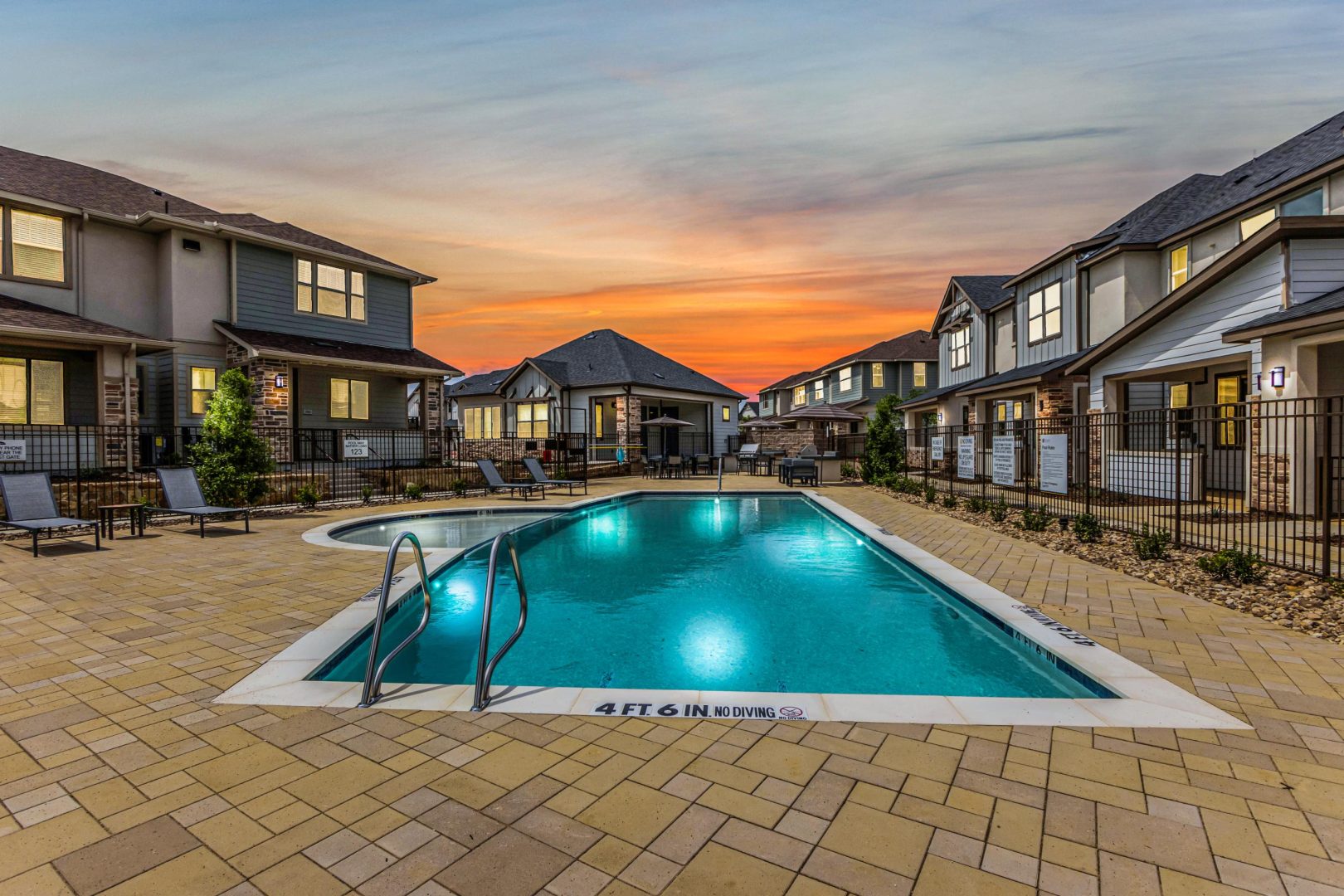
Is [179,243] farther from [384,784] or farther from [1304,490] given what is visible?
[1304,490]

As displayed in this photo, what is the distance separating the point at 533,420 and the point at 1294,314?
25.3 meters

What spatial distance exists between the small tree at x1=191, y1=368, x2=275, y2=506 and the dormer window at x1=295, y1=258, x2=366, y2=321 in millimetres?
6964

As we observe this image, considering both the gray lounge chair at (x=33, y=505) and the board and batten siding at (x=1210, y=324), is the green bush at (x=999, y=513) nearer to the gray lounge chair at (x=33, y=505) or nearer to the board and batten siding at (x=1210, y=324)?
the board and batten siding at (x=1210, y=324)

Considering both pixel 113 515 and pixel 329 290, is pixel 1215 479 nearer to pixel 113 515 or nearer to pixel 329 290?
pixel 113 515

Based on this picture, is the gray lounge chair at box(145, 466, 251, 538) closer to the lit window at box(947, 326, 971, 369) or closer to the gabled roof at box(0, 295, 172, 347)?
the gabled roof at box(0, 295, 172, 347)

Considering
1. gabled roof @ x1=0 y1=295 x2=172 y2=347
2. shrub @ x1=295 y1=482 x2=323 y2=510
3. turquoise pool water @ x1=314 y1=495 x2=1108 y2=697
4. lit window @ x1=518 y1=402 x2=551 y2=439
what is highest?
gabled roof @ x1=0 y1=295 x2=172 y2=347

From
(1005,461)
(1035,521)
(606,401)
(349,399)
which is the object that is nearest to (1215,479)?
(1005,461)

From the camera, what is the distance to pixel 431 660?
5145 mm

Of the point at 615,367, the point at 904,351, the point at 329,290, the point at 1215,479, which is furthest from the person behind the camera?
the point at 904,351

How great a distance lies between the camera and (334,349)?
17281 mm

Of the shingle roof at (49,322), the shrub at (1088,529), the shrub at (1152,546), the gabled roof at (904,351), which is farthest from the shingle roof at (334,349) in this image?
the gabled roof at (904,351)

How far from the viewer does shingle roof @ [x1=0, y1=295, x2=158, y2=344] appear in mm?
11734

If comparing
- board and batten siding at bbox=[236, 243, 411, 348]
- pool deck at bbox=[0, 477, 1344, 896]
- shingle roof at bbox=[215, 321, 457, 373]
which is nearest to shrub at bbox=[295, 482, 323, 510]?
shingle roof at bbox=[215, 321, 457, 373]

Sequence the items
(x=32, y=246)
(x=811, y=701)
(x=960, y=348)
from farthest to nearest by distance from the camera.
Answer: (x=960, y=348) → (x=32, y=246) → (x=811, y=701)
